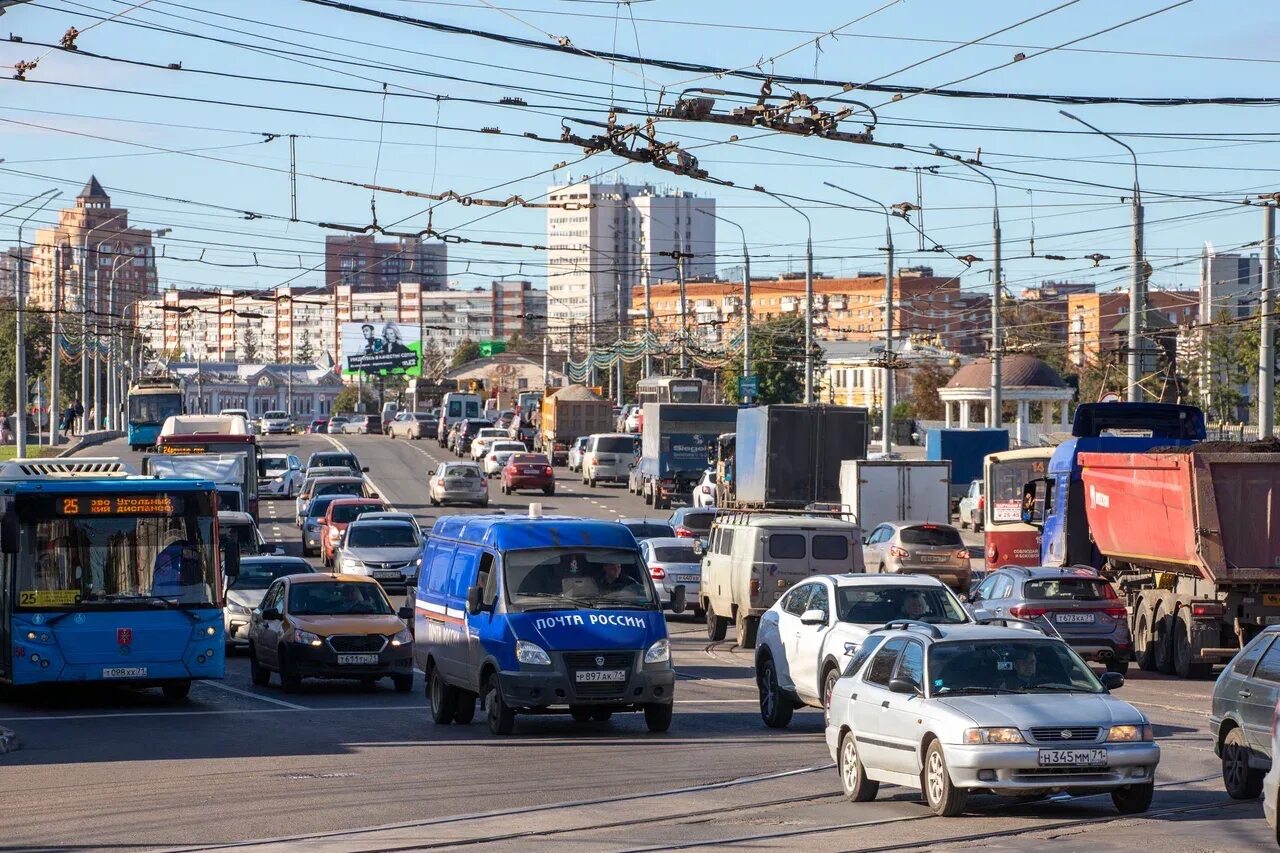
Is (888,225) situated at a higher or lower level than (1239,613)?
higher

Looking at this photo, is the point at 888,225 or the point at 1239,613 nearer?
the point at 1239,613

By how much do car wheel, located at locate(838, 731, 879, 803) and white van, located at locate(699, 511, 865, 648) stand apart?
13207 mm

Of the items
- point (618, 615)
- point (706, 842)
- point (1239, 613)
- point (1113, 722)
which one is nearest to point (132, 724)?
point (618, 615)

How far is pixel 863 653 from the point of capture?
15172mm

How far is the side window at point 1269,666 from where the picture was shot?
13797 millimetres

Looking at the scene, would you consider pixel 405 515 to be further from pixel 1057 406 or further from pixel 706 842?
pixel 1057 406

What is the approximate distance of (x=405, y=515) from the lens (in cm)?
4006

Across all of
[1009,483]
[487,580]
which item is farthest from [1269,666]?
[1009,483]

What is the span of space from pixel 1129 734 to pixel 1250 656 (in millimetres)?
2091

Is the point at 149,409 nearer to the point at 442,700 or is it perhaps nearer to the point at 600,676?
the point at 442,700

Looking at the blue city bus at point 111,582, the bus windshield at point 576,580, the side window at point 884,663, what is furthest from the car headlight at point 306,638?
the side window at point 884,663

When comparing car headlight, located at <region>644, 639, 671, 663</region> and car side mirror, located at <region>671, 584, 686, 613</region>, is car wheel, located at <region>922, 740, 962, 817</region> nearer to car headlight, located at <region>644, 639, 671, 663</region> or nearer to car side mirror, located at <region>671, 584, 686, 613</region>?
car headlight, located at <region>644, 639, 671, 663</region>

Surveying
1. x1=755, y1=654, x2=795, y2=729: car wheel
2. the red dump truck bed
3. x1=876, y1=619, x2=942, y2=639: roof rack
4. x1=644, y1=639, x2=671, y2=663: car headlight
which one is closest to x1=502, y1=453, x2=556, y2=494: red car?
the red dump truck bed

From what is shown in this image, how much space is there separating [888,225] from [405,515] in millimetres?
19880
